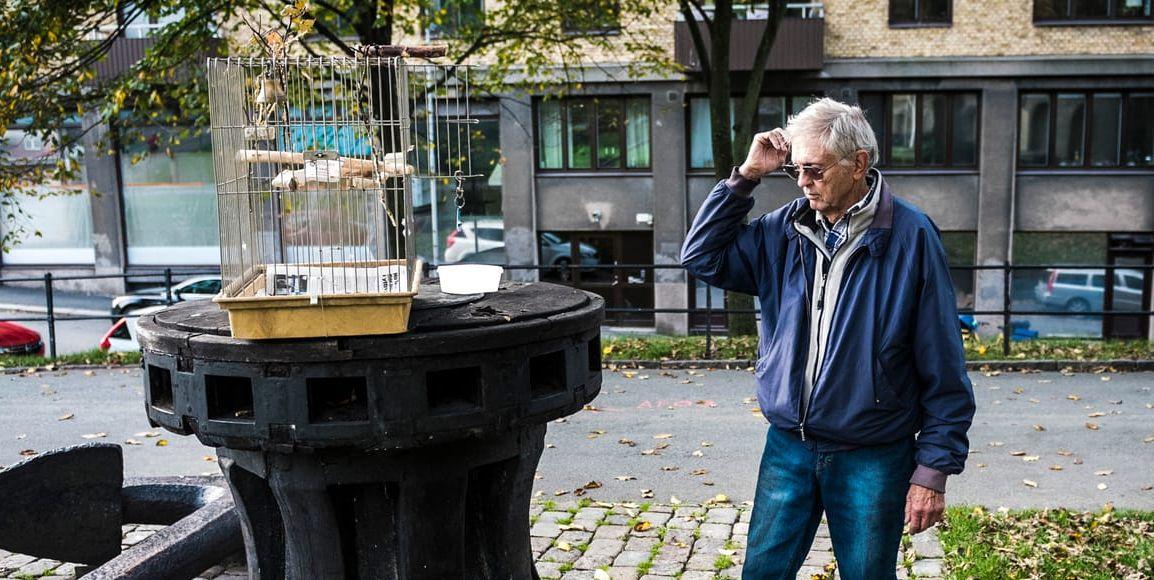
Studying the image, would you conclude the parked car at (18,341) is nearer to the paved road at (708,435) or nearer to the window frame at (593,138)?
the paved road at (708,435)

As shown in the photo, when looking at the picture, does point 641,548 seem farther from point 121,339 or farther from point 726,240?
point 121,339

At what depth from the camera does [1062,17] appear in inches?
918

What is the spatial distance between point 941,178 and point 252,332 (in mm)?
23107

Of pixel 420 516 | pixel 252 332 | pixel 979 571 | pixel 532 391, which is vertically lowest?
pixel 979 571

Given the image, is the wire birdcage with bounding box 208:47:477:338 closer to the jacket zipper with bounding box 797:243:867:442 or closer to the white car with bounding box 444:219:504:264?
the jacket zipper with bounding box 797:243:867:442

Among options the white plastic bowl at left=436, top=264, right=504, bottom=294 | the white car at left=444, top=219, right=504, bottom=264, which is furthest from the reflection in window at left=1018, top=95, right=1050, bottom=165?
the white plastic bowl at left=436, top=264, right=504, bottom=294

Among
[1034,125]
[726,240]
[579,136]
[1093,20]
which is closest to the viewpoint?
[726,240]

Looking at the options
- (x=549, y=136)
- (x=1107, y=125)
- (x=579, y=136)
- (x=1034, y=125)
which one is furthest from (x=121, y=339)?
(x=1107, y=125)

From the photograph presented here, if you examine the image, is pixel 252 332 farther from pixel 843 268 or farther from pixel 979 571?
pixel 979 571

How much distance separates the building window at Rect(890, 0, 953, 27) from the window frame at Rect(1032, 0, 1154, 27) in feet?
6.33

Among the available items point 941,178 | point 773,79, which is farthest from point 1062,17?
point 773,79

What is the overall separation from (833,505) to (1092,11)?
921 inches

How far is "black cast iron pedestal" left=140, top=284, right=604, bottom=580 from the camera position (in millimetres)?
3422

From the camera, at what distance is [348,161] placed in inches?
158
